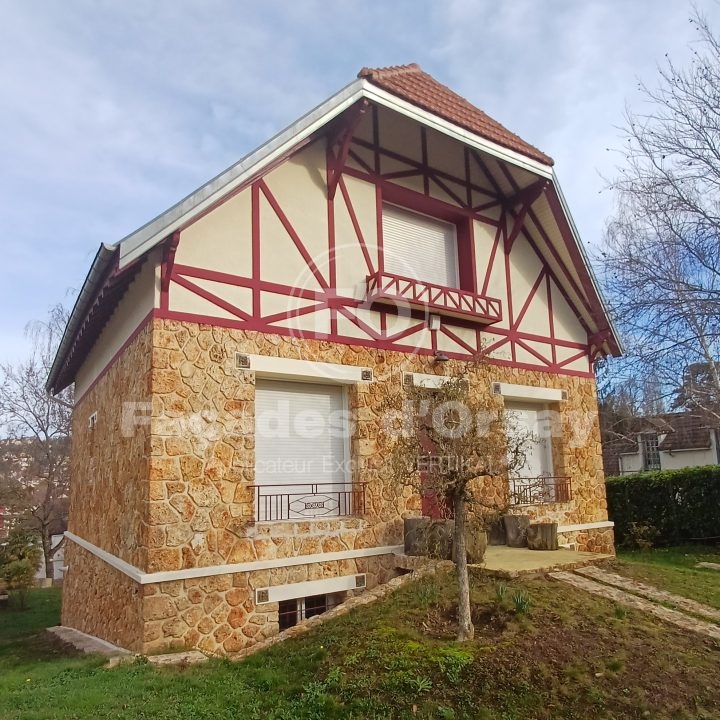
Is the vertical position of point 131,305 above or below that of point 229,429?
above

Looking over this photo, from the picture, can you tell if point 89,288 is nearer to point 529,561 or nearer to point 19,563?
point 529,561

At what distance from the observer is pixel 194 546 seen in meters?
7.56

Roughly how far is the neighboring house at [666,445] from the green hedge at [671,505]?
1033 cm

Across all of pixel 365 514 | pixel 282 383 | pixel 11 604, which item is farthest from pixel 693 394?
pixel 11 604

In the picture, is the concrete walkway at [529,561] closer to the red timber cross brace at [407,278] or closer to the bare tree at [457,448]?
the bare tree at [457,448]

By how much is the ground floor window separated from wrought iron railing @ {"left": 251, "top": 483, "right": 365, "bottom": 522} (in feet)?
3.63

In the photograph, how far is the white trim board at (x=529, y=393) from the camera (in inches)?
446

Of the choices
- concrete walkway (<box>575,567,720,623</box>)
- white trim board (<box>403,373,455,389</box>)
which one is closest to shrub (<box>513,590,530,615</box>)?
concrete walkway (<box>575,567,720,623</box>)

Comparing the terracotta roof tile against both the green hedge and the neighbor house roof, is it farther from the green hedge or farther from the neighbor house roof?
the neighbor house roof

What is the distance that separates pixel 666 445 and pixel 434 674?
81.6 feet

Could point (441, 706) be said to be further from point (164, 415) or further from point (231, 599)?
point (164, 415)

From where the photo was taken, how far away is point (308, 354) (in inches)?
353

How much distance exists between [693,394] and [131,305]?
41.8 feet

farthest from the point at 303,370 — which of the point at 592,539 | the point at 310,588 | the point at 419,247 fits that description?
the point at 592,539
